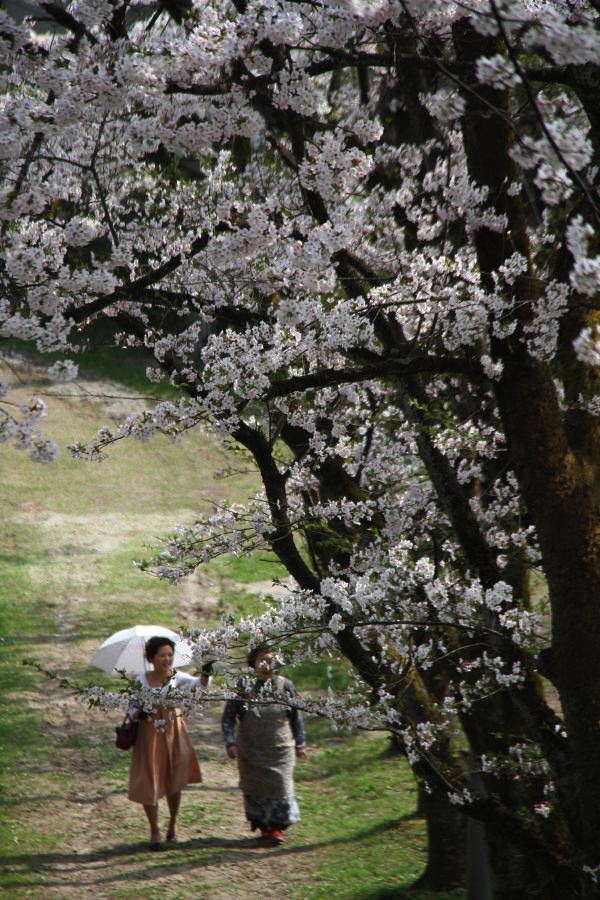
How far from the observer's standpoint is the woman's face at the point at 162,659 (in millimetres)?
7250

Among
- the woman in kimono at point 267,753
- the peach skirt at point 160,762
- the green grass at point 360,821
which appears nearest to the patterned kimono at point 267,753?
the woman in kimono at point 267,753

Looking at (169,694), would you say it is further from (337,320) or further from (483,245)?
(483,245)

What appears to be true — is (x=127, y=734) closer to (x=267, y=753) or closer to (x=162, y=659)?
(x=162, y=659)

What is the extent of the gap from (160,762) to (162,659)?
895 millimetres

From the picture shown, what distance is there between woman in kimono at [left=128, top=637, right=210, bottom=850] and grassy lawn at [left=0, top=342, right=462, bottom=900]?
47 cm

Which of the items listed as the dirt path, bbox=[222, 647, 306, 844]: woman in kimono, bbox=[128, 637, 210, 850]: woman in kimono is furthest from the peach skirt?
the dirt path

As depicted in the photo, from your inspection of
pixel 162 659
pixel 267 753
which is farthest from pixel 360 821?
pixel 162 659

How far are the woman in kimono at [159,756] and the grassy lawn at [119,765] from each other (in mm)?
471

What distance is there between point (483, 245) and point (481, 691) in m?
2.27

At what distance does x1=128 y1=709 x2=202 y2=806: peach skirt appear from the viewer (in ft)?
24.3

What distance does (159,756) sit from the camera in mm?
7520

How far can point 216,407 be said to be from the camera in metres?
4.28

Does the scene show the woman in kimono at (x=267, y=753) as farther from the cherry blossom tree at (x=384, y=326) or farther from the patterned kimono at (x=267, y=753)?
the cherry blossom tree at (x=384, y=326)

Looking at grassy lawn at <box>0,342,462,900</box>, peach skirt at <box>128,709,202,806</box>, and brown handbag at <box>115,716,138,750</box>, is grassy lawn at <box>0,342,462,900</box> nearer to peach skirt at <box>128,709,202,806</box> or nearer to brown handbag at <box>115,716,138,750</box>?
peach skirt at <box>128,709,202,806</box>
